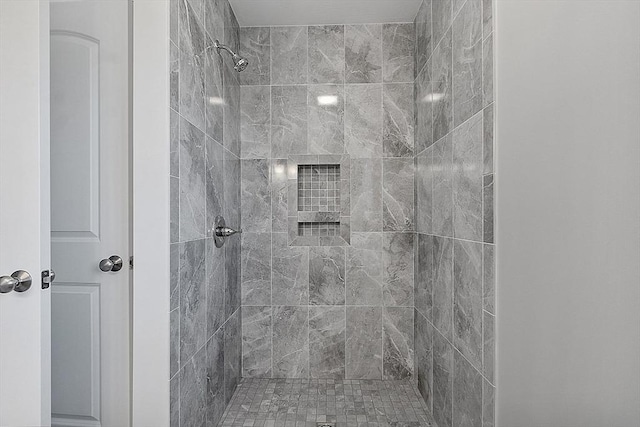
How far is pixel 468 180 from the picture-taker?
6.02 feet

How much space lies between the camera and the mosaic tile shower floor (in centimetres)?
247

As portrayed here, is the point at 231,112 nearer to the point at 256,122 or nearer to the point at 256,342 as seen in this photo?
the point at 256,122

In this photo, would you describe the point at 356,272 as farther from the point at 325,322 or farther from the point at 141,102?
the point at 141,102

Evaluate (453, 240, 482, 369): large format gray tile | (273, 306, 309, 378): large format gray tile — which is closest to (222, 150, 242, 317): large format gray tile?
(273, 306, 309, 378): large format gray tile

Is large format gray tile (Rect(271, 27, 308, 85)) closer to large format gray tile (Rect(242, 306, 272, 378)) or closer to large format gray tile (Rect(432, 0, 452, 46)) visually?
large format gray tile (Rect(432, 0, 452, 46))

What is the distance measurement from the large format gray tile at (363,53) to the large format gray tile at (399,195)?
0.62m

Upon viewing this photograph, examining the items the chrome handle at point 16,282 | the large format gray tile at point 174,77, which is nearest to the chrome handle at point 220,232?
the large format gray tile at point 174,77

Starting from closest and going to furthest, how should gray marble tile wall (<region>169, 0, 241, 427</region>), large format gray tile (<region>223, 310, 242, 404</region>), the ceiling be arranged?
1. gray marble tile wall (<region>169, 0, 241, 427</region>)
2. large format gray tile (<region>223, 310, 242, 404</region>)
3. the ceiling

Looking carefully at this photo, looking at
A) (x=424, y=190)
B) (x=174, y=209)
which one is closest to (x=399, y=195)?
(x=424, y=190)

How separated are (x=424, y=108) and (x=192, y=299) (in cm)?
178

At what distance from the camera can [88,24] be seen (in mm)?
1805

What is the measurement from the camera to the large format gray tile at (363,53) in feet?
10.2

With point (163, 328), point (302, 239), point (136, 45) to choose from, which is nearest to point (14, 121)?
point (136, 45)

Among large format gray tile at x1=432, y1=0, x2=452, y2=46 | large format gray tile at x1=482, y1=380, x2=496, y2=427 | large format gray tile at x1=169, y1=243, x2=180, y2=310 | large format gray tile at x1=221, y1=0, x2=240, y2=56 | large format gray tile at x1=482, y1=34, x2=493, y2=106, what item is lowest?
large format gray tile at x1=482, y1=380, x2=496, y2=427
